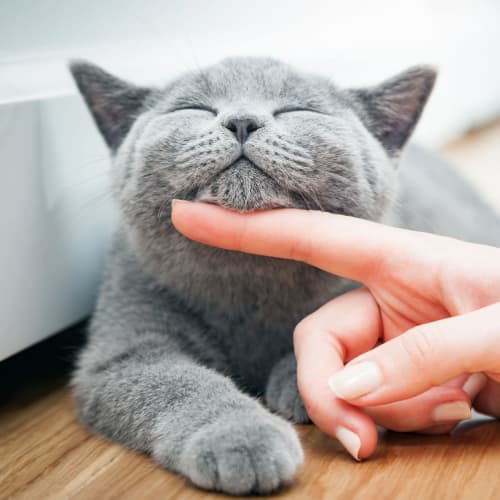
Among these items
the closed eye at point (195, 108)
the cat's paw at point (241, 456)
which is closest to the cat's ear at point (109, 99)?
the closed eye at point (195, 108)

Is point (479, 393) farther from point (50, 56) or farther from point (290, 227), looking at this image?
point (50, 56)

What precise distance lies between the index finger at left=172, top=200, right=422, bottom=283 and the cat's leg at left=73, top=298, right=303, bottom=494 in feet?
0.61

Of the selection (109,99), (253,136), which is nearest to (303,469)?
(253,136)

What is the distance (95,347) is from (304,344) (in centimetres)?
35

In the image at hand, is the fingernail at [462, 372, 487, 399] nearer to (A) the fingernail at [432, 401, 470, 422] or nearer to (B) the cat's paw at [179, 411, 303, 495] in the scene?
(A) the fingernail at [432, 401, 470, 422]

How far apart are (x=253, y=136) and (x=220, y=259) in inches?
7.3

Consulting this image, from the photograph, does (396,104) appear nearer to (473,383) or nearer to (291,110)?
(291,110)

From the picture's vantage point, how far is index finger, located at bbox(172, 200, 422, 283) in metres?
0.81

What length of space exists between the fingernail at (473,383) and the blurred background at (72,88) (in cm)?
63

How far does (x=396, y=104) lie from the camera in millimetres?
1073

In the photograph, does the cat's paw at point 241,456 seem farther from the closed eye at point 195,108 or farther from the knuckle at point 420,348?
the closed eye at point 195,108

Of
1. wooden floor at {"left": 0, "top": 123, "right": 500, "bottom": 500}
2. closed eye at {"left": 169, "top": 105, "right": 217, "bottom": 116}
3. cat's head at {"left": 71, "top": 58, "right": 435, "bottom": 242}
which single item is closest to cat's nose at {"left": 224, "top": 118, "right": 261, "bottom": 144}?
cat's head at {"left": 71, "top": 58, "right": 435, "bottom": 242}

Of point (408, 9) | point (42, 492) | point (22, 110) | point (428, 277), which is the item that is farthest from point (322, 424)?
point (408, 9)

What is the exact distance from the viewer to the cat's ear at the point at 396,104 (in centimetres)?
105
